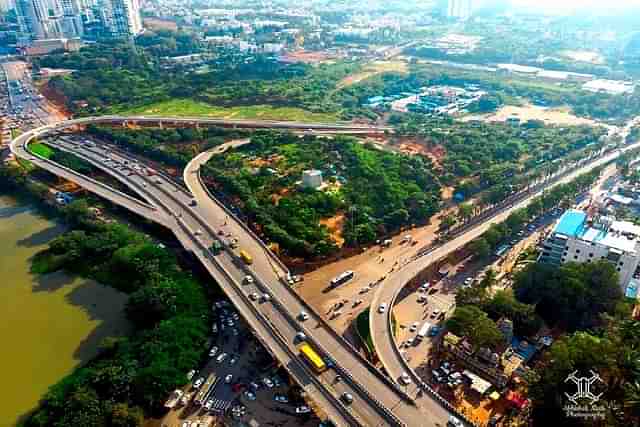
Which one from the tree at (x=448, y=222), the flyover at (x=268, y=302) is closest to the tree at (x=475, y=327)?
the flyover at (x=268, y=302)

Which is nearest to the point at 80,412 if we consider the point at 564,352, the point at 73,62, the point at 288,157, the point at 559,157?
the point at 564,352

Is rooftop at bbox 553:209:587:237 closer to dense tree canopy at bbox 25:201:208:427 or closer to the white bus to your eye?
the white bus

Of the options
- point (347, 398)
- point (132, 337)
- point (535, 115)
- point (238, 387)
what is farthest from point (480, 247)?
point (535, 115)

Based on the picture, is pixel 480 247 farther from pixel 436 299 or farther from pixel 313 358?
pixel 313 358

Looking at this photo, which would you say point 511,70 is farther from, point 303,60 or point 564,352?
point 564,352

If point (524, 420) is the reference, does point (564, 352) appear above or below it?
above

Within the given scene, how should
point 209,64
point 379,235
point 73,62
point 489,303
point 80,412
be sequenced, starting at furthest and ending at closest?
point 209,64, point 73,62, point 379,235, point 489,303, point 80,412

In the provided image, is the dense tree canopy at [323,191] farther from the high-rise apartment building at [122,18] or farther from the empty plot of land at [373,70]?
the high-rise apartment building at [122,18]
